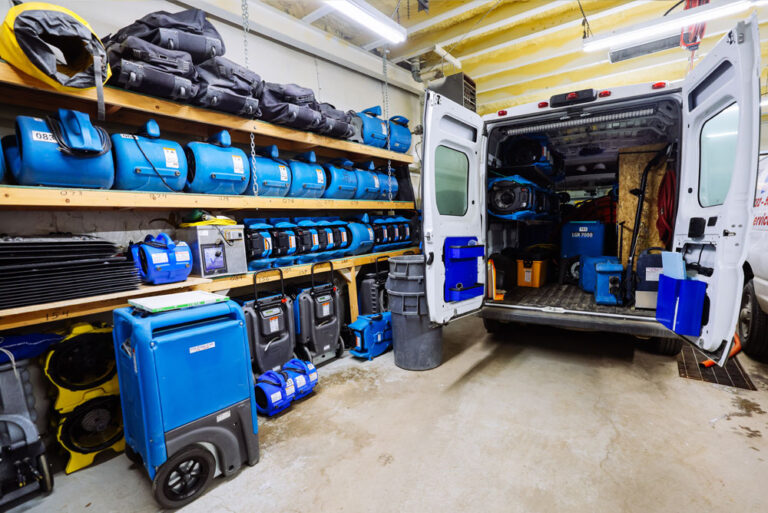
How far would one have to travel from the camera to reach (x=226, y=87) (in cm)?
271

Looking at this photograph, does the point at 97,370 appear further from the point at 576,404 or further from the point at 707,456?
the point at 707,456

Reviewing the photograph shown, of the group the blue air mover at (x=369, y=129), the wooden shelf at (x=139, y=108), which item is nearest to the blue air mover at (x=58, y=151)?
the wooden shelf at (x=139, y=108)

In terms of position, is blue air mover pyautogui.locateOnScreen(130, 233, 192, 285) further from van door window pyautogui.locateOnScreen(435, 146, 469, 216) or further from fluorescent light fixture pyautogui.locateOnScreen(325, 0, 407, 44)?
fluorescent light fixture pyautogui.locateOnScreen(325, 0, 407, 44)

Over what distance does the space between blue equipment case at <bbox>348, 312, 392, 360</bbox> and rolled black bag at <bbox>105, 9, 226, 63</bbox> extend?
2810 mm

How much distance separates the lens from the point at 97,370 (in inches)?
89.8

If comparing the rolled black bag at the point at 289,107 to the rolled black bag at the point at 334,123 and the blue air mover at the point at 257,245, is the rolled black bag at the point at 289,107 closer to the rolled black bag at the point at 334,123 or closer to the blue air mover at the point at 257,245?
the rolled black bag at the point at 334,123

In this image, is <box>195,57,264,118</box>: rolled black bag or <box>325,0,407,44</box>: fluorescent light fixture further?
<box>325,0,407,44</box>: fluorescent light fixture

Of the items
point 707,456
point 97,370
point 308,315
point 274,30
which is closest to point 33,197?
point 97,370

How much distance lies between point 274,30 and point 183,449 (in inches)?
165

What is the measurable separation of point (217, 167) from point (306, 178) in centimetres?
93

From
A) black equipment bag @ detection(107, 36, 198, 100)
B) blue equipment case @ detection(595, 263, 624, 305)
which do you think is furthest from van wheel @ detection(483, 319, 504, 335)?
black equipment bag @ detection(107, 36, 198, 100)

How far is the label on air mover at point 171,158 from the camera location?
2.51 m

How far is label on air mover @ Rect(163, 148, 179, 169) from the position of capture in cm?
251

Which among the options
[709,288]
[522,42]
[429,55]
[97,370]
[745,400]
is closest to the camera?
[709,288]
